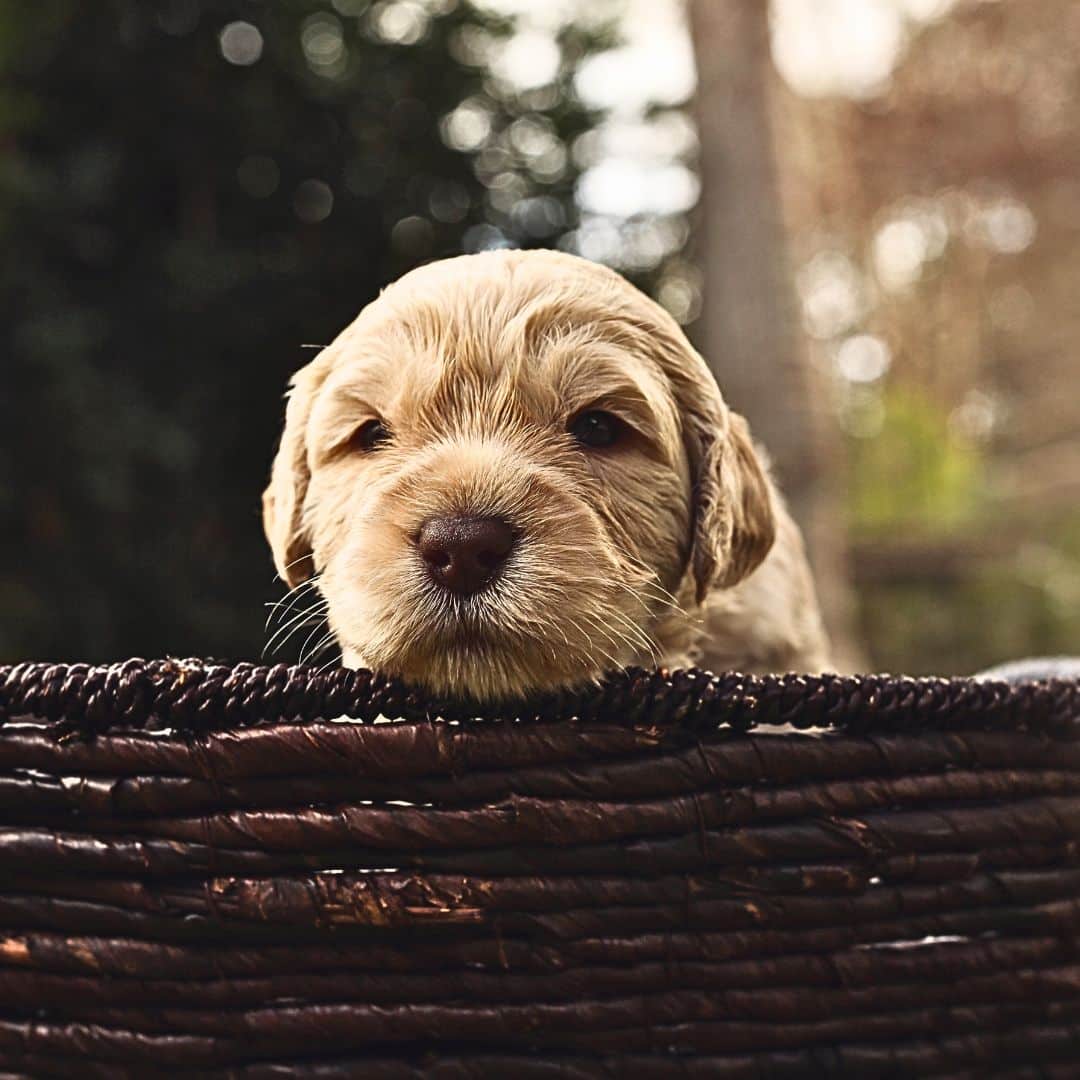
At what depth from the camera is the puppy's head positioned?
1.38 meters

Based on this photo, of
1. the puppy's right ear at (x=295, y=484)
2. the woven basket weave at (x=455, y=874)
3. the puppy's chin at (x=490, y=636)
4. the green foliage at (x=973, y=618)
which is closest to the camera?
the woven basket weave at (x=455, y=874)

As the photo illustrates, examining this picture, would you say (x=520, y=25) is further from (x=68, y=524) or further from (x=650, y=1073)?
(x=650, y=1073)

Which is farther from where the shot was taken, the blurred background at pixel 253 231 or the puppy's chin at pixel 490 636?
the blurred background at pixel 253 231

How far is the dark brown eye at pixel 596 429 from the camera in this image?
164 cm

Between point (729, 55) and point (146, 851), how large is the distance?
15.4 feet

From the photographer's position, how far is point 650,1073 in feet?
4.07

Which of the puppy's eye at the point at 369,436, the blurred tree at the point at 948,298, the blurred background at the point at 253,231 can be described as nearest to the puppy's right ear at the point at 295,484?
the puppy's eye at the point at 369,436

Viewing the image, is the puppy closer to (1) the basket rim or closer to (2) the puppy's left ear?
(2) the puppy's left ear

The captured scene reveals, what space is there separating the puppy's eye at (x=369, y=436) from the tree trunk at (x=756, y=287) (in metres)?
3.12


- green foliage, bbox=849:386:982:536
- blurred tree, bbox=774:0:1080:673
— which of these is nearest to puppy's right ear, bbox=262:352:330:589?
blurred tree, bbox=774:0:1080:673

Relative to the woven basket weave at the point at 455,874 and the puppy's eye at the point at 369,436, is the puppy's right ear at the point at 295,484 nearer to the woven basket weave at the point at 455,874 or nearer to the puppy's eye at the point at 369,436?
the puppy's eye at the point at 369,436

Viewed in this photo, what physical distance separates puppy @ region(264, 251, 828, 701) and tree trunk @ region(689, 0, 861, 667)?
2.80 m

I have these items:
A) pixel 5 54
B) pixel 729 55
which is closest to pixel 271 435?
pixel 5 54

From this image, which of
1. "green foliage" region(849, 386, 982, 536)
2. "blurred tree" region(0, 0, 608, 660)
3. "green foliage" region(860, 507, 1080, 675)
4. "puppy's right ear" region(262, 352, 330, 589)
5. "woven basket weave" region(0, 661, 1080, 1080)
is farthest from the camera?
"green foliage" region(849, 386, 982, 536)
